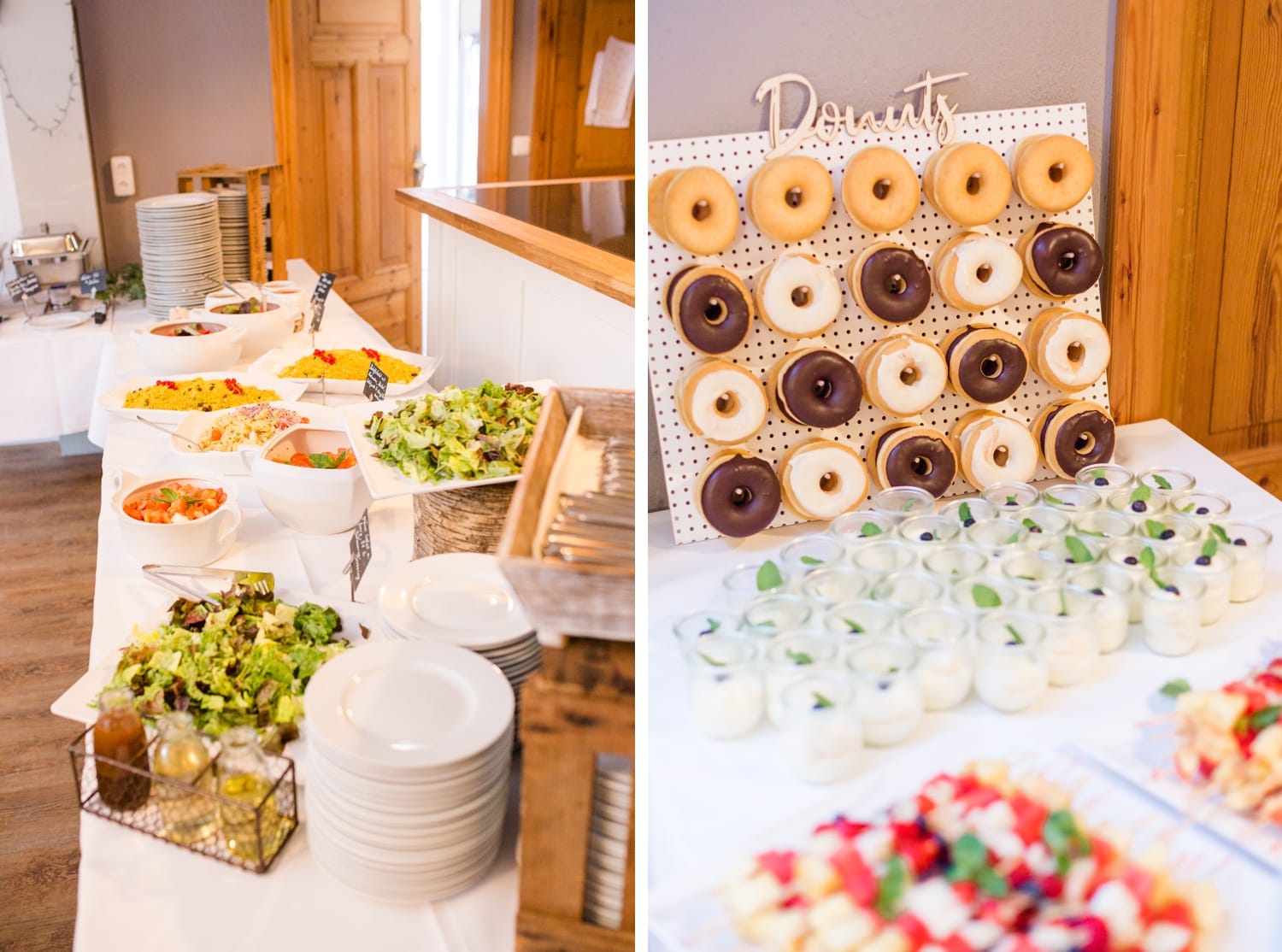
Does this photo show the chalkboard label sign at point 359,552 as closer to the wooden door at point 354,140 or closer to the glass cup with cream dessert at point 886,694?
the glass cup with cream dessert at point 886,694

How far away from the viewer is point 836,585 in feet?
4.09

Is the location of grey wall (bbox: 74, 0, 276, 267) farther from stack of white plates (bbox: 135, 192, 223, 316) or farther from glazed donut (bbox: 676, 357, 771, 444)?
glazed donut (bbox: 676, 357, 771, 444)

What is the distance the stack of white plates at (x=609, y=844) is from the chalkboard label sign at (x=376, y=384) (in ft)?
4.34

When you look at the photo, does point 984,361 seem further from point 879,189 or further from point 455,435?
point 455,435

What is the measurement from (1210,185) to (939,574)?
1067 mm

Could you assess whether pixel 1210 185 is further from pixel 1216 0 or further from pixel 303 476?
pixel 303 476

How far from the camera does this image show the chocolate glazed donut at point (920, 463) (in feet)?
5.10

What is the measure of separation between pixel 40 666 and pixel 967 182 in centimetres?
233

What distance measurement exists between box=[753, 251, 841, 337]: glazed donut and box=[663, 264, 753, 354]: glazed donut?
33 millimetres

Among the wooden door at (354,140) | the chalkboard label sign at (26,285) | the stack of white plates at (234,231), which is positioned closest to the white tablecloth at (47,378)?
the chalkboard label sign at (26,285)

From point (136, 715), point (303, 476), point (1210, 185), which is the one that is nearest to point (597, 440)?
point (136, 715)

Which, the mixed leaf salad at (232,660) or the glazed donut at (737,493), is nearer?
the mixed leaf salad at (232,660)

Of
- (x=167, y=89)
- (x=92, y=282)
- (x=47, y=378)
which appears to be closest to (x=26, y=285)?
(x=92, y=282)

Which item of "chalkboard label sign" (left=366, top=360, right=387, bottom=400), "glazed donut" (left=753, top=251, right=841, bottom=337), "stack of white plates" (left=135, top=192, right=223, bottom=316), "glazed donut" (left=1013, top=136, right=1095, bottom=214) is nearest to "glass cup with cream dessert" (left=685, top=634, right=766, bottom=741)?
"glazed donut" (left=753, top=251, right=841, bottom=337)
